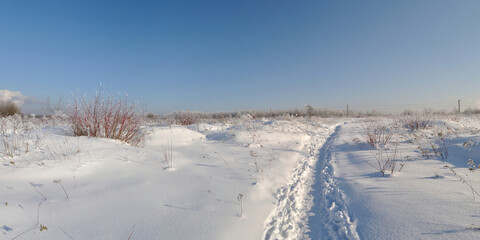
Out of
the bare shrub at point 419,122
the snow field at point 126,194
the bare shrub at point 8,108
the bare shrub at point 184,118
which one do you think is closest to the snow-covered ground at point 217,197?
the snow field at point 126,194

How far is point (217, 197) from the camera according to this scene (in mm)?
2797

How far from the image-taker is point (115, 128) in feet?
17.5

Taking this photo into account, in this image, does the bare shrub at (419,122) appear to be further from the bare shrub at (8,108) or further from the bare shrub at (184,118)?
the bare shrub at (8,108)

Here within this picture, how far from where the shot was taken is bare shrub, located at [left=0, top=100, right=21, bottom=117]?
14.8 meters

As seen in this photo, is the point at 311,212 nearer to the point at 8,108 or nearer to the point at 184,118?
the point at 184,118

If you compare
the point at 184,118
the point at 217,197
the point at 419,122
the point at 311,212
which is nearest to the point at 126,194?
the point at 217,197

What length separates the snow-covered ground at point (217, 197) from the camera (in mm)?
1974

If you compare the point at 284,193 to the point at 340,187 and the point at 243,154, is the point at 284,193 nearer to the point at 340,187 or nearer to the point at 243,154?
the point at 340,187

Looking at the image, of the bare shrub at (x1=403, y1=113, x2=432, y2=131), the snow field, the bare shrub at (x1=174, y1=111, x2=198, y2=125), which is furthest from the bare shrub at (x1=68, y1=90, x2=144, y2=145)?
the bare shrub at (x1=403, y1=113, x2=432, y2=131)

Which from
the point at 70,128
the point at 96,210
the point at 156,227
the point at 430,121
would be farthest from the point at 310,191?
the point at 430,121

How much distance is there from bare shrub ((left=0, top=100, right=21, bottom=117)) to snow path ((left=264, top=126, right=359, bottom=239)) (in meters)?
21.8

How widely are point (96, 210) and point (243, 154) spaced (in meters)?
3.76

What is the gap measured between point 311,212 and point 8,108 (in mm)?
23863

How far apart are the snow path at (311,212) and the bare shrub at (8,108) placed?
21839mm
